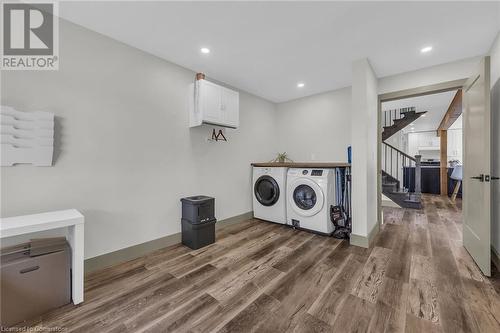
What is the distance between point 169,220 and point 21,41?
218cm

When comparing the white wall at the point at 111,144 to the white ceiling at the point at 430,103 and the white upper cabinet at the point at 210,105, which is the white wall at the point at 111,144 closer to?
the white upper cabinet at the point at 210,105

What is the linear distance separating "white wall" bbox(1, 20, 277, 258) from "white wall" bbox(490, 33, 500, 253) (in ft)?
10.9

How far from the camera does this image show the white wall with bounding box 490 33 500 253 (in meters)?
2.06

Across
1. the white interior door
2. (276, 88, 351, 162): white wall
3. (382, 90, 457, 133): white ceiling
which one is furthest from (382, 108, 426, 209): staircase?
the white interior door

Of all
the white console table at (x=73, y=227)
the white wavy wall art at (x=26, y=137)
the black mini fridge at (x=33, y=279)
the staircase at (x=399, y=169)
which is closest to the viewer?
the black mini fridge at (x=33, y=279)

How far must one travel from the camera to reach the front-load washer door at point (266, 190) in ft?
11.2

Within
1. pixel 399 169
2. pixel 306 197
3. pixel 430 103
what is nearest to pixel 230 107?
pixel 306 197

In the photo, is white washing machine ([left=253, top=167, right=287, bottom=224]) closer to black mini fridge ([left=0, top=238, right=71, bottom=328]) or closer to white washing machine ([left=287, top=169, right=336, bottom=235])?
white washing machine ([left=287, top=169, right=336, bottom=235])

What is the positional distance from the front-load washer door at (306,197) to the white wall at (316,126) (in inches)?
41.8

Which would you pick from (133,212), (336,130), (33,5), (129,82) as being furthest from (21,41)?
(336,130)

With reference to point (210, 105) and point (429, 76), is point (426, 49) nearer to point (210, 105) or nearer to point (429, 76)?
point (429, 76)

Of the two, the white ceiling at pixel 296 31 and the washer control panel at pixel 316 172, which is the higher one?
the white ceiling at pixel 296 31

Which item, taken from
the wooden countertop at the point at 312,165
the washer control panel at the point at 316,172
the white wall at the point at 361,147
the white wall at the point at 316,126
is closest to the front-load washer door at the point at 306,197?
the washer control panel at the point at 316,172

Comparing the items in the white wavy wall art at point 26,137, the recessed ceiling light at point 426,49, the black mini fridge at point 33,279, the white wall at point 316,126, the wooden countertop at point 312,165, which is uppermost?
the recessed ceiling light at point 426,49
